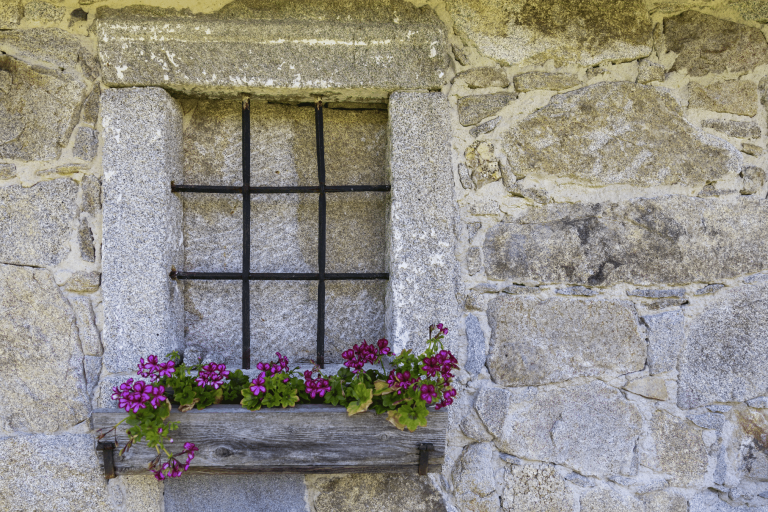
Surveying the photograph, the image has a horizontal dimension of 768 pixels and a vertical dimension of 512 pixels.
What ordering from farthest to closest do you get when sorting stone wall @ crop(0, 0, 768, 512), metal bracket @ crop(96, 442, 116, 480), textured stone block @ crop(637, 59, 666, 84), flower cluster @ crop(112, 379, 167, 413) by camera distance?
textured stone block @ crop(637, 59, 666, 84) < stone wall @ crop(0, 0, 768, 512) < metal bracket @ crop(96, 442, 116, 480) < flower cluster @ crop(112, 379, 167, 413)

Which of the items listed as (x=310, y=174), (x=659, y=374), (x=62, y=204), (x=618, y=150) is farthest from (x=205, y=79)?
(x=659, y=374)

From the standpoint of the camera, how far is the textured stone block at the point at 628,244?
1704 mm

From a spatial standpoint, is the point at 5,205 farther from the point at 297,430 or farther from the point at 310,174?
the point at 297,430

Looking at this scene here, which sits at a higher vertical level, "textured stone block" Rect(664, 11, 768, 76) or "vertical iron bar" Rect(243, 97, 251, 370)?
"textured stone block" Rect(664, 11, 768, 76)

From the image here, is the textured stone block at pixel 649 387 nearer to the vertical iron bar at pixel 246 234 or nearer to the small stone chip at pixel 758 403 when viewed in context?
the small stone chip at pixel 758 403

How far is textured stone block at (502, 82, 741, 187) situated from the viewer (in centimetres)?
172

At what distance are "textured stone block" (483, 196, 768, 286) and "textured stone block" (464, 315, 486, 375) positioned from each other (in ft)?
0.58

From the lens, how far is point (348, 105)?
1823 millimetres

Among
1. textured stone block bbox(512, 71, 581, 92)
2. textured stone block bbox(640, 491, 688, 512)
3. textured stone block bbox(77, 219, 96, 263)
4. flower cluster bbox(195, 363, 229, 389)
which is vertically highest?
textured stone block bbox(512, 71, 581, 92)

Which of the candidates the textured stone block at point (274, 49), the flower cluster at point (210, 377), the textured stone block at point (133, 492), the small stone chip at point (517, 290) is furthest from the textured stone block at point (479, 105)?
the textured stone block at point (133, 492)

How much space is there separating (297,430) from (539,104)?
1357 millimetres

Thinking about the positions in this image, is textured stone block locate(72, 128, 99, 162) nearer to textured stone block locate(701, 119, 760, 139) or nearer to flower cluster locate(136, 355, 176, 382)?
flower cluster locate(136, 355, 176, 382)

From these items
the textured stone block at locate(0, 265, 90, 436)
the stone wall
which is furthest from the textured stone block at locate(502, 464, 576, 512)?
the textured stone block at locate(0, 265, 90, 436)

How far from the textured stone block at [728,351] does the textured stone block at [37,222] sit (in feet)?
7.01
